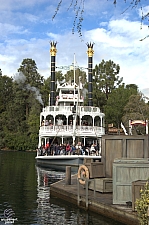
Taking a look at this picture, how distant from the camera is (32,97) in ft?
235

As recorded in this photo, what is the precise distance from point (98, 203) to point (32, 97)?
60.5 m

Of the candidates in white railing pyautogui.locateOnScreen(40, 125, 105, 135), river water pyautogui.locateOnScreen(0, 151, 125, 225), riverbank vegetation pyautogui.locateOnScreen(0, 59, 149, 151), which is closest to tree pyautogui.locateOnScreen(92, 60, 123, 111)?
riverbank vegetation pyautogui.locateOnScreen(0, 59, 149, 151)

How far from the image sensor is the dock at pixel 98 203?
1062 centimetres

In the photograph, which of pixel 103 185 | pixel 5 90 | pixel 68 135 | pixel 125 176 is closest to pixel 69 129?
pixel 68 135

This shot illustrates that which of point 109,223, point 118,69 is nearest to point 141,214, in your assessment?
point 109,223

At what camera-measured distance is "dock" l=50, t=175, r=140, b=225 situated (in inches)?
418

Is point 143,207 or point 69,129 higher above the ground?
point 69,129

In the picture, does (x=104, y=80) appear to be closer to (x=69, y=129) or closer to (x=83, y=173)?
(x=69, y=129)

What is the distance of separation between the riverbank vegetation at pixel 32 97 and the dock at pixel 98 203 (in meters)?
42.1

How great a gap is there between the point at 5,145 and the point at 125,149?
5786 centimetres

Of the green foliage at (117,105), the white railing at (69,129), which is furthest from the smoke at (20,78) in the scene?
the white railing at (69,129)

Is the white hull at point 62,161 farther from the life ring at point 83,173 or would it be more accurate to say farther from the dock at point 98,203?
the life ring at point 83,173

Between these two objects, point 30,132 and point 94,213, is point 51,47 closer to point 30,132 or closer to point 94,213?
point 30,132

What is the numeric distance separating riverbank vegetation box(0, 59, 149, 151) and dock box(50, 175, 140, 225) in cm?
4207
